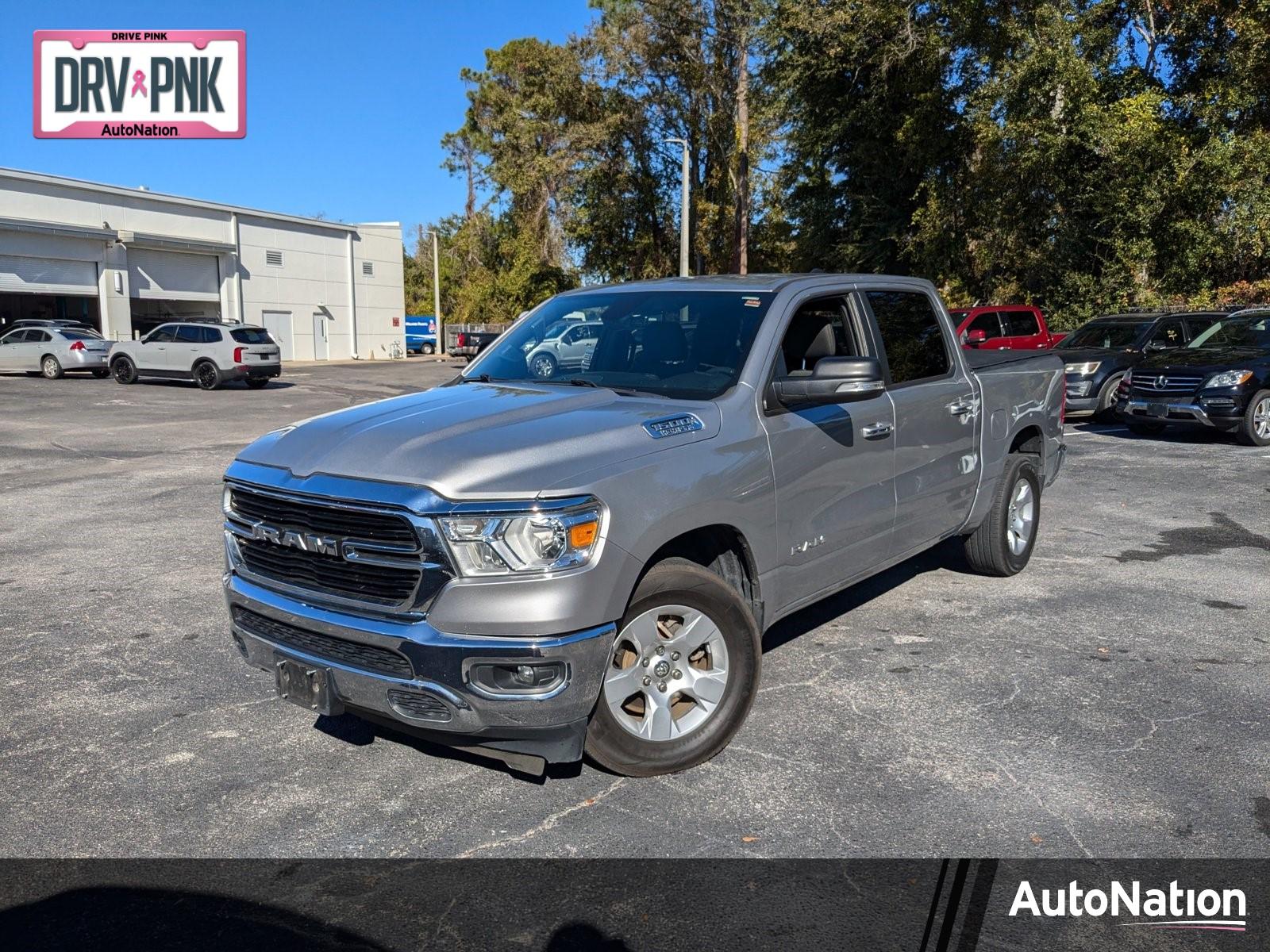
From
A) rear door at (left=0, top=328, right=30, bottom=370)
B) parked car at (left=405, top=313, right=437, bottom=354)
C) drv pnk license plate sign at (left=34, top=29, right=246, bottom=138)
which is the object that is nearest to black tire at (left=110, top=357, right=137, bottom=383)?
rear door at (left=0, top=328, right=30, bottom=370)

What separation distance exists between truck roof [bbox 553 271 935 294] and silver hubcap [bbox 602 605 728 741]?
5.89ft

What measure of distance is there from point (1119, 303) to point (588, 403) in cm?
2418

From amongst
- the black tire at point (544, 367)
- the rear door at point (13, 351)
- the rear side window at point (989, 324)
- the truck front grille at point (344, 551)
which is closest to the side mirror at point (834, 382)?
the black tire at point (544, 367)

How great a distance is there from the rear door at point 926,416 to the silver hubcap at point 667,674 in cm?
170

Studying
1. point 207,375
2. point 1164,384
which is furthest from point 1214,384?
point 207,375

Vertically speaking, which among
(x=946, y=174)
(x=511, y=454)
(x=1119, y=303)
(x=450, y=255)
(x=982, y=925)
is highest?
(x=450, y=255)

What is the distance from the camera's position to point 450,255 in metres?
79.6

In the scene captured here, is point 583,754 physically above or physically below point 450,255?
below

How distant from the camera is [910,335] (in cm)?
568

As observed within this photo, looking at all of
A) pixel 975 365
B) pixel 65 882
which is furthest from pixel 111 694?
pixel 975 365

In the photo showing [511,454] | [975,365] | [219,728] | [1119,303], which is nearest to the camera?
[511,454]

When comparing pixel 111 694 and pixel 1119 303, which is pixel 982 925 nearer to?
pixel 111 694

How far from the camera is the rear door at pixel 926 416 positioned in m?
5.31

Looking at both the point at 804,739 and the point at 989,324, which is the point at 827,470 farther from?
the point at 989,324
